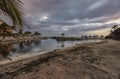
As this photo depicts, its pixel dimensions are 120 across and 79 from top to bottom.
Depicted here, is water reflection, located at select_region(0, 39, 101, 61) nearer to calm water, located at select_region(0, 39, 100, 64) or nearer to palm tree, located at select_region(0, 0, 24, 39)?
calm water, located at select_region(0, 39, 100, 64)

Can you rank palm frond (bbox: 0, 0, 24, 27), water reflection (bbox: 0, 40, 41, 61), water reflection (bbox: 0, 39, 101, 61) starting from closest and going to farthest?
1. palm frond (bbox: 0, 0, 24, 27)
2. water reflection (bbox: 0, 40, 41, 61)
3. water reflection (bbox: 0, 39, 101, 61)

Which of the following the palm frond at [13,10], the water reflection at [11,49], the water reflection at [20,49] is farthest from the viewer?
the water reflection at [20,49]

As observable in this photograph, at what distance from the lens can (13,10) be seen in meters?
3.68

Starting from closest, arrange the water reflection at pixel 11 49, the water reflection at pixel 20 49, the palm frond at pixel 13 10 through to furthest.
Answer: the palm frond at pixel 13 10 → the water reflection at pixel 11 49 → the water reflection at pixel 20 49

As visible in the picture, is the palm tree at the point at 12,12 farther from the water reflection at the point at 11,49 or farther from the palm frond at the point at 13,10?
the water reflection at the point at 11,49

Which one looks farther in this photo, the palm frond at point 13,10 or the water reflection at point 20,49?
the water reflection at point 20,49

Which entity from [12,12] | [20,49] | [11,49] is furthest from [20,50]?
[12,12]

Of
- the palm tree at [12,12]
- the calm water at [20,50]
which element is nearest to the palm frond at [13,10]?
the palm tree at [12,12]

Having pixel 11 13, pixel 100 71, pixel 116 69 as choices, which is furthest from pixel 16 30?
pixel 116 69

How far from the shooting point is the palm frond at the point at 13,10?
364cm

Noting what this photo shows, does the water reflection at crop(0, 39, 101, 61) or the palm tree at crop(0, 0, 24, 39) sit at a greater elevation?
the palm tree at crop(0, 0, 24, 39)

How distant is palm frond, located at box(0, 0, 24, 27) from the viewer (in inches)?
143

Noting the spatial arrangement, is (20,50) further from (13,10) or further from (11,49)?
(13,10)

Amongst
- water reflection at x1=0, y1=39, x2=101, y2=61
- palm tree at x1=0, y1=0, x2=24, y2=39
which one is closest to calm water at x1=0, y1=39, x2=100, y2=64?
water reflection at x1=0, y1=39, x2=101, y2=61
